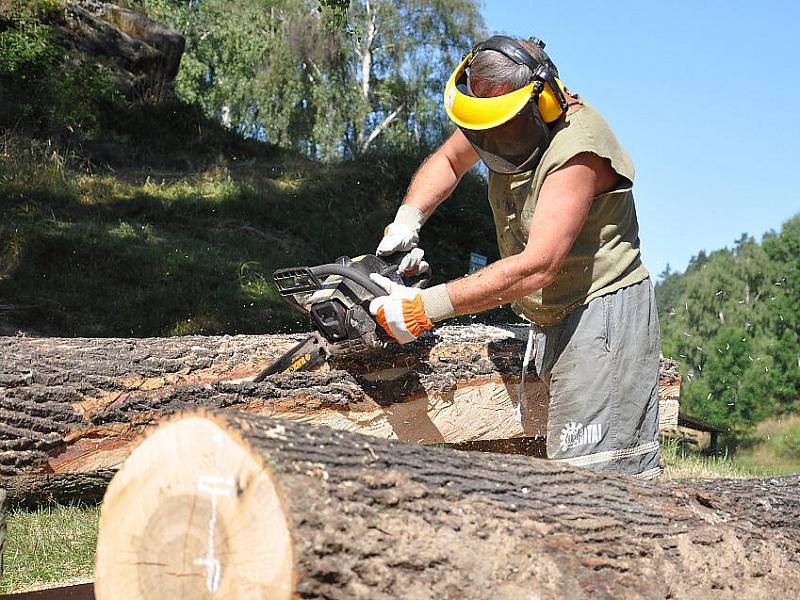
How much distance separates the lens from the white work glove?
12.5ft

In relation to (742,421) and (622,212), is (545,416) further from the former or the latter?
(742,421)

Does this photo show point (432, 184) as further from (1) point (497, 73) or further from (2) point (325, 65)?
(2) point (325, 65)

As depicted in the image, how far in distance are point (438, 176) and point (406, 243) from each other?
0.41m

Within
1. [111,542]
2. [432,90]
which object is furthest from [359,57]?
[111,542]

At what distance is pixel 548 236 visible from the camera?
3119 mm

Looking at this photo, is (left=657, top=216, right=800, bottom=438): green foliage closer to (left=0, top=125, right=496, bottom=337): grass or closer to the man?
(left=0, top=125, right=496, bottom=337): grass

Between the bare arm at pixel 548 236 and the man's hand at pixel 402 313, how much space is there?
6.4 inches

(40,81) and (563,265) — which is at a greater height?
(40,81)

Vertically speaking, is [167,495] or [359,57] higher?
[359,57]

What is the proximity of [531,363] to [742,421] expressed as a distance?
11147 millimetres

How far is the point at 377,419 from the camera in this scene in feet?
14.4

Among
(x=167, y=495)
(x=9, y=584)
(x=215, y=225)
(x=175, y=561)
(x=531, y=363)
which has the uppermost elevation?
(x=215, y=225)

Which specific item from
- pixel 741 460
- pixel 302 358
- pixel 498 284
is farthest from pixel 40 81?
pixel 498 284

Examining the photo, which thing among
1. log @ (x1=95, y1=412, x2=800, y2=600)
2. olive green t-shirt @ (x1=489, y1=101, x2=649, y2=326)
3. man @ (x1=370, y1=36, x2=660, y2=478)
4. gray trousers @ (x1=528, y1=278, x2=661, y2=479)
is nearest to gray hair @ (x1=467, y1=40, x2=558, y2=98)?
man @ (x1=370, y1=36, x2=660, y2=478)
